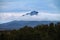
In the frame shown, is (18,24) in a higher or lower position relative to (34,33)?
higher

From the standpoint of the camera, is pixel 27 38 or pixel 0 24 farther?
pixel 0 24

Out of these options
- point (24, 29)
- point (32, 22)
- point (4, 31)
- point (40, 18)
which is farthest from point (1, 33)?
point (40, 18)

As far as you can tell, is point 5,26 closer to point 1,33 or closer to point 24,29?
point 1,33

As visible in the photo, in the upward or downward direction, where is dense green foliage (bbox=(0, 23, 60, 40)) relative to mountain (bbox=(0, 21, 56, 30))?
downward

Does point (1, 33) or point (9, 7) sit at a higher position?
point (9, 7)

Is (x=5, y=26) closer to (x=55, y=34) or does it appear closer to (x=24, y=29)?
(x=24, y=29)

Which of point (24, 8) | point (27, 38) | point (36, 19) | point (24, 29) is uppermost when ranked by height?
point (24, 8)
